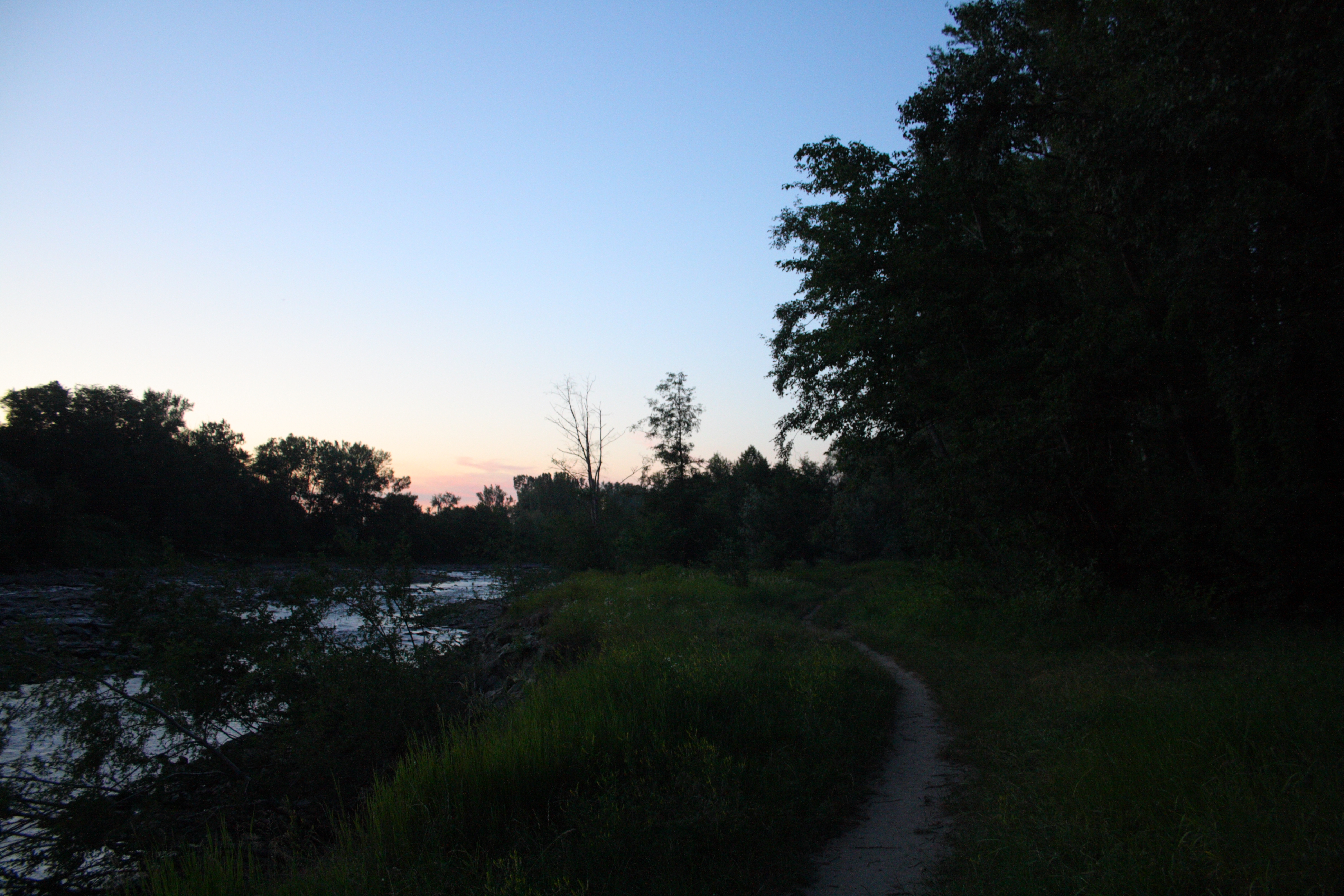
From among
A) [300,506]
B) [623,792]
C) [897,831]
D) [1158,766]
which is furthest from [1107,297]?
[300,506]

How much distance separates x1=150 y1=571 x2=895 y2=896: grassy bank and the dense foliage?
7121 millimetres

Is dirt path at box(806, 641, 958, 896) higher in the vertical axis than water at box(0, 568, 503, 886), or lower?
lower

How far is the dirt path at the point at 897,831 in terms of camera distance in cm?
428

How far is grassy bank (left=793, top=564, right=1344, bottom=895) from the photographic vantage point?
130 inches

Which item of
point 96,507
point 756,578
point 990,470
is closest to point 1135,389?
point 990,470

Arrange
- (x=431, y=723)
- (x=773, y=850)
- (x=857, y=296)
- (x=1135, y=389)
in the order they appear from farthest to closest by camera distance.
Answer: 1. (x=857, y=296)
2. (x=1135, y=389)
3. (x=431, y=723)
4. (x=773, y=850)

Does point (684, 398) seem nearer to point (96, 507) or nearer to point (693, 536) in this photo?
point (693, 536)

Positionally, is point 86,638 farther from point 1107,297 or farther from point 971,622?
point 1107,297

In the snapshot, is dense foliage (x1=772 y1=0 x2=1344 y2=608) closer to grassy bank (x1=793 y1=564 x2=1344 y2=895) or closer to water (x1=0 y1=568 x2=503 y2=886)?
grassy bank (x1=793 y1=564 x2=1344 y2=895)

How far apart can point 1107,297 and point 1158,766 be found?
12549mm

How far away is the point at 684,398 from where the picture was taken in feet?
149

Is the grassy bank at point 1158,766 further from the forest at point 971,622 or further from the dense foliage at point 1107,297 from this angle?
the dense foliage at point 1107,297

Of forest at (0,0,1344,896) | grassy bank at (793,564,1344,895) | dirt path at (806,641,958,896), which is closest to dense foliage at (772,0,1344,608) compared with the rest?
forest at (0,0,1344,896)

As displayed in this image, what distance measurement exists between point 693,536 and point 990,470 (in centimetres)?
3006
